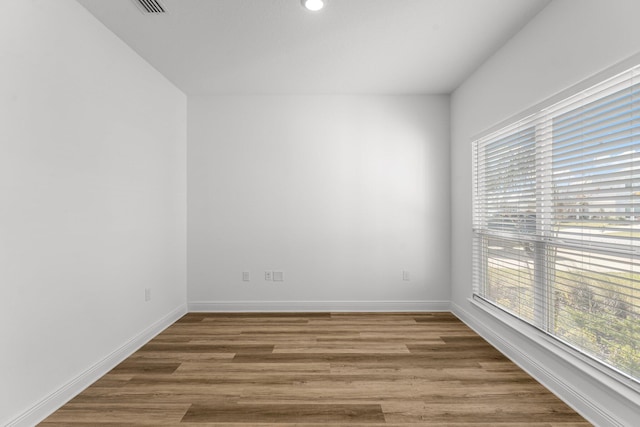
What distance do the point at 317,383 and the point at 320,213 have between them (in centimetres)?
216

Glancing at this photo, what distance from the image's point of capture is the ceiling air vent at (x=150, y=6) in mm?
2369

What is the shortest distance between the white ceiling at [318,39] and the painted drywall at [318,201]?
1.31 feet

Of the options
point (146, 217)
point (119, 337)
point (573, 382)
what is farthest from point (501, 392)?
point (146, 217)

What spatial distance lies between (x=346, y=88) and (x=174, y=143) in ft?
6.73

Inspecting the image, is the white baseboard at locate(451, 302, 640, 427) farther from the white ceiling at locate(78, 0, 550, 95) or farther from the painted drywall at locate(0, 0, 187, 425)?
the painted drywall at locate(0, 0, 187, 425)

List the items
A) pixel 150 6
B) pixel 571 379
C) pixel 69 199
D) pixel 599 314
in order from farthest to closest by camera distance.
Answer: pixel 150 6
pixel 69 199
pixel 571 379
pixel 599 314

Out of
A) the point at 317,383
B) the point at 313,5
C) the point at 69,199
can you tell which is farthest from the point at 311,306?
the point at 313,5

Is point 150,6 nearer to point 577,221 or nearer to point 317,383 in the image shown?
point 317,383

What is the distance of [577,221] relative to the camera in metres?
2.21

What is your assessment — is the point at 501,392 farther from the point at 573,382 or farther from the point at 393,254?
the point at 393,254

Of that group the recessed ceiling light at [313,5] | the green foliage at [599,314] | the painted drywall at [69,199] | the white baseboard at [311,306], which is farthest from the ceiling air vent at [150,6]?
the green foliage at [599,314]

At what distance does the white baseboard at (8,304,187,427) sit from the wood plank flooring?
56 millimetres

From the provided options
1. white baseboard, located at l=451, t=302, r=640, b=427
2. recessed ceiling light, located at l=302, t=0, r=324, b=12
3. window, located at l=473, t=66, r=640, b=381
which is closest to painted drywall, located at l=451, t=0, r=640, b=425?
white baseboard, located at l=451, t=302, r=640, b=427

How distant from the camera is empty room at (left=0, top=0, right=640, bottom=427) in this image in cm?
200
